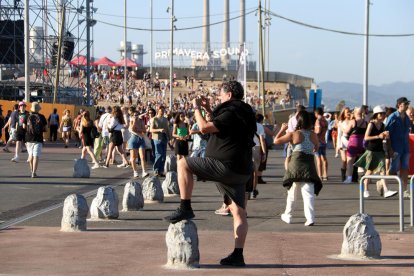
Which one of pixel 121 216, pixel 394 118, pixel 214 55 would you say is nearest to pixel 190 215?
pixel 121 216

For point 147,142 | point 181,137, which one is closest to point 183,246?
point 181,137

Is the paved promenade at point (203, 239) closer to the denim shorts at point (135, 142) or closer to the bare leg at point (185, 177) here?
the bare leg at point (185, 177)

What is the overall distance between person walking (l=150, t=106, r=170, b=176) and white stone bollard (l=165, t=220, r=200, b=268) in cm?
1299

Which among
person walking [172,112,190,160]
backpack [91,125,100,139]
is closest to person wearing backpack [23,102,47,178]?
person walking [172,112,190,160]

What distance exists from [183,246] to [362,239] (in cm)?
190

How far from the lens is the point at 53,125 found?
135 feet

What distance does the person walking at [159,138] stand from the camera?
878 inches

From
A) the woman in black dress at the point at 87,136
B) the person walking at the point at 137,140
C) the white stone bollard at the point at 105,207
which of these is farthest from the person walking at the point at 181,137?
the white stone bollard at the point at 105,207

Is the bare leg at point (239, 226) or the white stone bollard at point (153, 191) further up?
the bare leg at point (239, 226)

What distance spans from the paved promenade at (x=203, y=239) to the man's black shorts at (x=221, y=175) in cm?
72

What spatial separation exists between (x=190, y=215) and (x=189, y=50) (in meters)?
102

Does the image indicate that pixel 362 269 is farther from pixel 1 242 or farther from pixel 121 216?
pixel 121 216

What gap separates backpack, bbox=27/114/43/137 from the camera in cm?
2067

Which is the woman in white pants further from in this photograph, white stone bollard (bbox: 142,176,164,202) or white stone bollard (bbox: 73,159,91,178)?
white stone bollard (bbox: 73,159,91,178)
